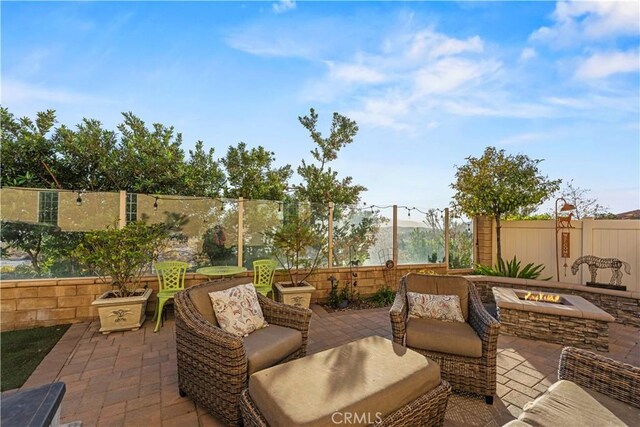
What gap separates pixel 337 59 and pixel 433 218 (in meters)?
3.78

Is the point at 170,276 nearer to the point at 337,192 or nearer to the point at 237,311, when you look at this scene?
the point at 237,311

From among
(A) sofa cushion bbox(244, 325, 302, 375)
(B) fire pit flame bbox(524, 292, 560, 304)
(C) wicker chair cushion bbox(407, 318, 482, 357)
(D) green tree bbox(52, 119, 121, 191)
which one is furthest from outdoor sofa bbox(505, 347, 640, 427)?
(D) green tree bbox(52, 119, 121, 191)

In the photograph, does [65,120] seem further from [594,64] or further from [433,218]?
[594,64]

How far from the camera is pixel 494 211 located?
580 cm

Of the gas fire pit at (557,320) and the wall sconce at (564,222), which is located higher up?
the wall sconce at (564,222)

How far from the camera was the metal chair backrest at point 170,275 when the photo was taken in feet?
13.9

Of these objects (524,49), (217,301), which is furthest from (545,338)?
(524,49)

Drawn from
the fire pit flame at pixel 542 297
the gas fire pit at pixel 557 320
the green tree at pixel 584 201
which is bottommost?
the gas fire pit at pixel 557 320

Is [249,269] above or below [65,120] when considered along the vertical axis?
below

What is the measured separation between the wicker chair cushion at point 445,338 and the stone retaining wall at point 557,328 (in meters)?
1.58

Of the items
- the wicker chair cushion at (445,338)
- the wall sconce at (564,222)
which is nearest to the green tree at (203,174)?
the wicker chair cushion at (445,338)

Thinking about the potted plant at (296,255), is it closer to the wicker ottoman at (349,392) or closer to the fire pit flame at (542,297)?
the wicker ottoman at (349,392)

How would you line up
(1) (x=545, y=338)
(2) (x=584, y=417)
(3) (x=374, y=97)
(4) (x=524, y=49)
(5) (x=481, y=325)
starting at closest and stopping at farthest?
(2) (x=584, y=417)
(5) (x=481, y=325)
(1) (x=545, y=338)
(4) (x=524, y=49)
(3) (x=374, y=97)

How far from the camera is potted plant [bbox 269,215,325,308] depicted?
4652 mm
